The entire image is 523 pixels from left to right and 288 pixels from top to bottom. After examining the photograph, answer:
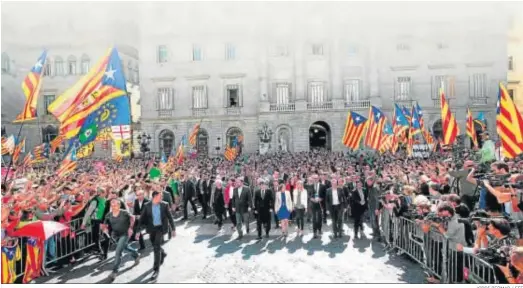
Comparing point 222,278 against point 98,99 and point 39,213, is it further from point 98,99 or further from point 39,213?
point 98,99

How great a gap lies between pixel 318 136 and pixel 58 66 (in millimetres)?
23168

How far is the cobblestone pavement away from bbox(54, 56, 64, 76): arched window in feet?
98.9

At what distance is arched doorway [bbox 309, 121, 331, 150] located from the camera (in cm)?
3831

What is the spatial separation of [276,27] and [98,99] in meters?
26.9

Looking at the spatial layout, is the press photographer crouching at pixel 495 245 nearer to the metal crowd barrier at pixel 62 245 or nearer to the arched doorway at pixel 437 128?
the metal crowd barrier at pixel 62 245

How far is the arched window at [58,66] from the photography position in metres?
35.5

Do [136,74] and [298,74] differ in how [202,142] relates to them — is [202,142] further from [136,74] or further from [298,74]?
[298,74]

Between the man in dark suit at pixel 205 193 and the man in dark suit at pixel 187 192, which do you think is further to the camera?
the man in dark suit at pixel 205 193

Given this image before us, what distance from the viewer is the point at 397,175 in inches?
505

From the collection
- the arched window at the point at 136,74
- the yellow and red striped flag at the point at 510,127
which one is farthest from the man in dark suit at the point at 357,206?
the arched window at the point at 136,74

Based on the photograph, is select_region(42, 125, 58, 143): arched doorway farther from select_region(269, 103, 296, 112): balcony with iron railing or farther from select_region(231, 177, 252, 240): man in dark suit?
select_region(231, 177, 252, 240): man in dark suit

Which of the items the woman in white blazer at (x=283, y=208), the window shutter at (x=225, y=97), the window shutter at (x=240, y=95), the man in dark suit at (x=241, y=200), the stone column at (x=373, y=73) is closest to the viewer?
the woman in white blazer at (x=283, y=208)

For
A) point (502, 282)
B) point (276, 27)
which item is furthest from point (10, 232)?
point (276, 27)

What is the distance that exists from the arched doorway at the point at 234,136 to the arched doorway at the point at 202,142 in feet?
6.10
